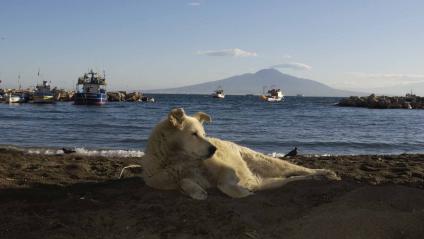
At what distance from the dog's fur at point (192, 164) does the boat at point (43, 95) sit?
3028 inches

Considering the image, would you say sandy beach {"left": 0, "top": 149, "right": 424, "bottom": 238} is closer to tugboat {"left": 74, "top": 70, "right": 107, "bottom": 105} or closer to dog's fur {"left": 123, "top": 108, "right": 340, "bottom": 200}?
dog's fur {"left": 123, "top": 108, "right": 340, "bottom": 200}

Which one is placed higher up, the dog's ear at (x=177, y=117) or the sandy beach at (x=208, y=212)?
the dog's ear at (x=177, y=117)

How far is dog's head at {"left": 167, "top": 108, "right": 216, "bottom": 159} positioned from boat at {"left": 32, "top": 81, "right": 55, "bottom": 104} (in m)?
77.3

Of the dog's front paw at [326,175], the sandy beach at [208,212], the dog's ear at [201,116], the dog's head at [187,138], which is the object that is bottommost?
the sandy beach at [208,212]

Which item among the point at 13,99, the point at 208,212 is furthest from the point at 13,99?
the point at 208,212

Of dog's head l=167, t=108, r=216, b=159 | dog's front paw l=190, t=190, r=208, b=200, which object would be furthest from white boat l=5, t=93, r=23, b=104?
dog's front paw l=190, t=190, r=208, b=200

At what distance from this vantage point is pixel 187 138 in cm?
651

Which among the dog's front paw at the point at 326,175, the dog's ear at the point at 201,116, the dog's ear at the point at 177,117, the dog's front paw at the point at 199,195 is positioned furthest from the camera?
the dog's front paw at the point at 326,175

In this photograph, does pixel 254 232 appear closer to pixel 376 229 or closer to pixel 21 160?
pixel 376 229

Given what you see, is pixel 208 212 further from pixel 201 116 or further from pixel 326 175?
pixel 326 175

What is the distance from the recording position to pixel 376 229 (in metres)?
4.95

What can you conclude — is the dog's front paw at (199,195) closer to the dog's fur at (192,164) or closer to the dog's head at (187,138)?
the dog's fur at (192,164)

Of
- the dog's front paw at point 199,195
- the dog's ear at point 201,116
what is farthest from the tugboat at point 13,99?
the dog's front paw at point 199,195

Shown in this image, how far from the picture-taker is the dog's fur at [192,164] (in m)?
6.49
